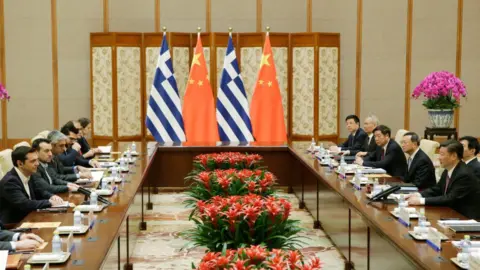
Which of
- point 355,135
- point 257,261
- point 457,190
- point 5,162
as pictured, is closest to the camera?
point 257,261

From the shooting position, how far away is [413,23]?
11914 millimetres

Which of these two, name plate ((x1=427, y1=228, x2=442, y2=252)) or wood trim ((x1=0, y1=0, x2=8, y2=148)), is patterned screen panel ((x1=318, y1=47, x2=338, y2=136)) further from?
name plate ((x1=427, y1=228, x2=442, y2=252))

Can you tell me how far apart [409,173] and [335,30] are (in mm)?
5901

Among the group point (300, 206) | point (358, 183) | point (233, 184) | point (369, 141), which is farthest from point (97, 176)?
point (369, 141)

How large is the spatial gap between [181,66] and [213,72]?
20.6 inches

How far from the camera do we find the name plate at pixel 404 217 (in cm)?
434

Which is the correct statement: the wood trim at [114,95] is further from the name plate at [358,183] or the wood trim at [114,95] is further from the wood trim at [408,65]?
the name plate at [358,183]

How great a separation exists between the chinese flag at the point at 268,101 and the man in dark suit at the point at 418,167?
422cm

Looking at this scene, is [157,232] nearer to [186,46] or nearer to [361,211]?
[361,211]

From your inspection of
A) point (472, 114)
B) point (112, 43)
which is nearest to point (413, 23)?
point (472, 114)

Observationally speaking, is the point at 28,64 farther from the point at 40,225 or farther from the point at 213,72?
the point at 40,225

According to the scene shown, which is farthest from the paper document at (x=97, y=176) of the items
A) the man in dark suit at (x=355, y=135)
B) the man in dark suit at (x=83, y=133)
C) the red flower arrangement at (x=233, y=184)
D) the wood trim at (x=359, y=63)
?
the wood trim at (x=359, y=63)

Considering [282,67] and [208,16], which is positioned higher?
[208,16]

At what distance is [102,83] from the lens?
434 inches
